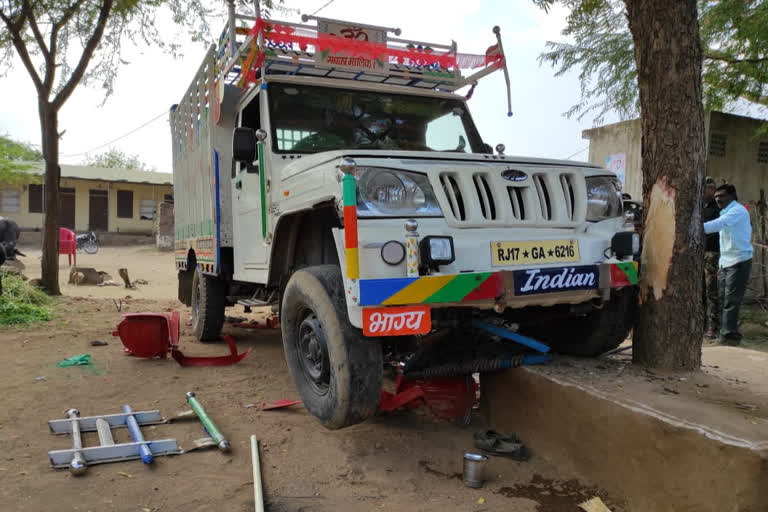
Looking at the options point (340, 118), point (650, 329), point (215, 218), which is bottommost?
point (650, 329)

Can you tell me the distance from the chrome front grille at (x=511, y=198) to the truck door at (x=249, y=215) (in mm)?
1620

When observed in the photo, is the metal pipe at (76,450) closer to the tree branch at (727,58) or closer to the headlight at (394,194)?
the headlight at (394,194)

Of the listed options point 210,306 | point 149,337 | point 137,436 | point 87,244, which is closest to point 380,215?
point 137,436

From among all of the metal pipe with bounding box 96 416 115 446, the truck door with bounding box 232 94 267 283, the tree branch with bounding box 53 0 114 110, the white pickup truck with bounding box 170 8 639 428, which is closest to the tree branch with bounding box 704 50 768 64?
the white pickup truck with bounding box 170 8 639 428

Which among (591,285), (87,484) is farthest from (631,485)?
(87,484)

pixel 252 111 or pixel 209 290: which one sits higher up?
pixel 252 111

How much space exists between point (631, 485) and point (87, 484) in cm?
243

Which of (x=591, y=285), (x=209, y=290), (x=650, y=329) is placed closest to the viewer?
(x=591, y=285)

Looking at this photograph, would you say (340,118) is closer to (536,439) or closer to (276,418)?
(276,418)

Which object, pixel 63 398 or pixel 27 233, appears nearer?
pixel 63 398

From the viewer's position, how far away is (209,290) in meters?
5.88

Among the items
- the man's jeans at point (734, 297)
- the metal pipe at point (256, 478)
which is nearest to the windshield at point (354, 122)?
the metal pipe at point (256, 478)

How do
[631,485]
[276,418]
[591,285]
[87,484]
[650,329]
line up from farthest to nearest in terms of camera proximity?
[276,418] < [650,329] < [591,285] < [87,484] < [631,485]

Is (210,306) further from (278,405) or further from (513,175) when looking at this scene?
(513,175)
